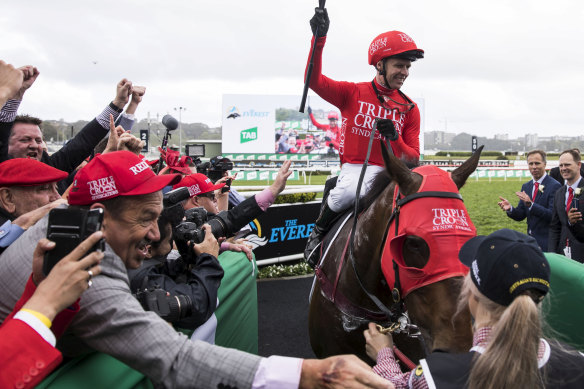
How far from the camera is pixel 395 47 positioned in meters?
2.96

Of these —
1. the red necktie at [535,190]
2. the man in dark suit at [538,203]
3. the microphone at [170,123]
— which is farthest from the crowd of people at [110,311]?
the red necktie at [535,190]

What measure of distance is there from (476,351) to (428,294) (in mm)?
504

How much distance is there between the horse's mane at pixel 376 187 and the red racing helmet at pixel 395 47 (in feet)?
2.64

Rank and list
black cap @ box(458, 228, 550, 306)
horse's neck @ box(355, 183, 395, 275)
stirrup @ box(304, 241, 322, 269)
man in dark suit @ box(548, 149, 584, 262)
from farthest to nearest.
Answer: man in dark suit @ box(548, 149, 584, 262) → stirrup @ box(304, 241, 322, 269) → horse's neck @ box(355, 183, 395, 275) → black cap @ box(458, 228, 550, 306)

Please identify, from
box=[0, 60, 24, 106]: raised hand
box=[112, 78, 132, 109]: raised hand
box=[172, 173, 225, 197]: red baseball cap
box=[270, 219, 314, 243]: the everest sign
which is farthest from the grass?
box=[0, 60, 24, 106]: raised hand

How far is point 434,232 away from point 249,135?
35542mm

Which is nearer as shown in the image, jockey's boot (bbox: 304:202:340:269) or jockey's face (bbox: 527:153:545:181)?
jockey's boot (bbox: 304:202:340:269)

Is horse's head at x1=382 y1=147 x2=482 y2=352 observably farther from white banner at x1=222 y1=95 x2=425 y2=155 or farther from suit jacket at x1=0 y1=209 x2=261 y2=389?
white banner at x1=222 y1=95 x2=425 y2=155

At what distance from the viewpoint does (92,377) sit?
1465 mm

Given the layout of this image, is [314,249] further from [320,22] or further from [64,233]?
[64,233]

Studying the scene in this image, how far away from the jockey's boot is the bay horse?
279 mm

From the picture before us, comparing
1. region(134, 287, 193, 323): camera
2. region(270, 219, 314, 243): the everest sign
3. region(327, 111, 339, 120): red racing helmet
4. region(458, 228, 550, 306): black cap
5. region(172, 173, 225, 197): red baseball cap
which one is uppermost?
region(327, 111, 339, 120): red racing helmet

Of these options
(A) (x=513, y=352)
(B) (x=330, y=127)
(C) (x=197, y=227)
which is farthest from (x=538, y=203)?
(B) (x=330, y=127)

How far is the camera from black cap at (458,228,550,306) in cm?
136
